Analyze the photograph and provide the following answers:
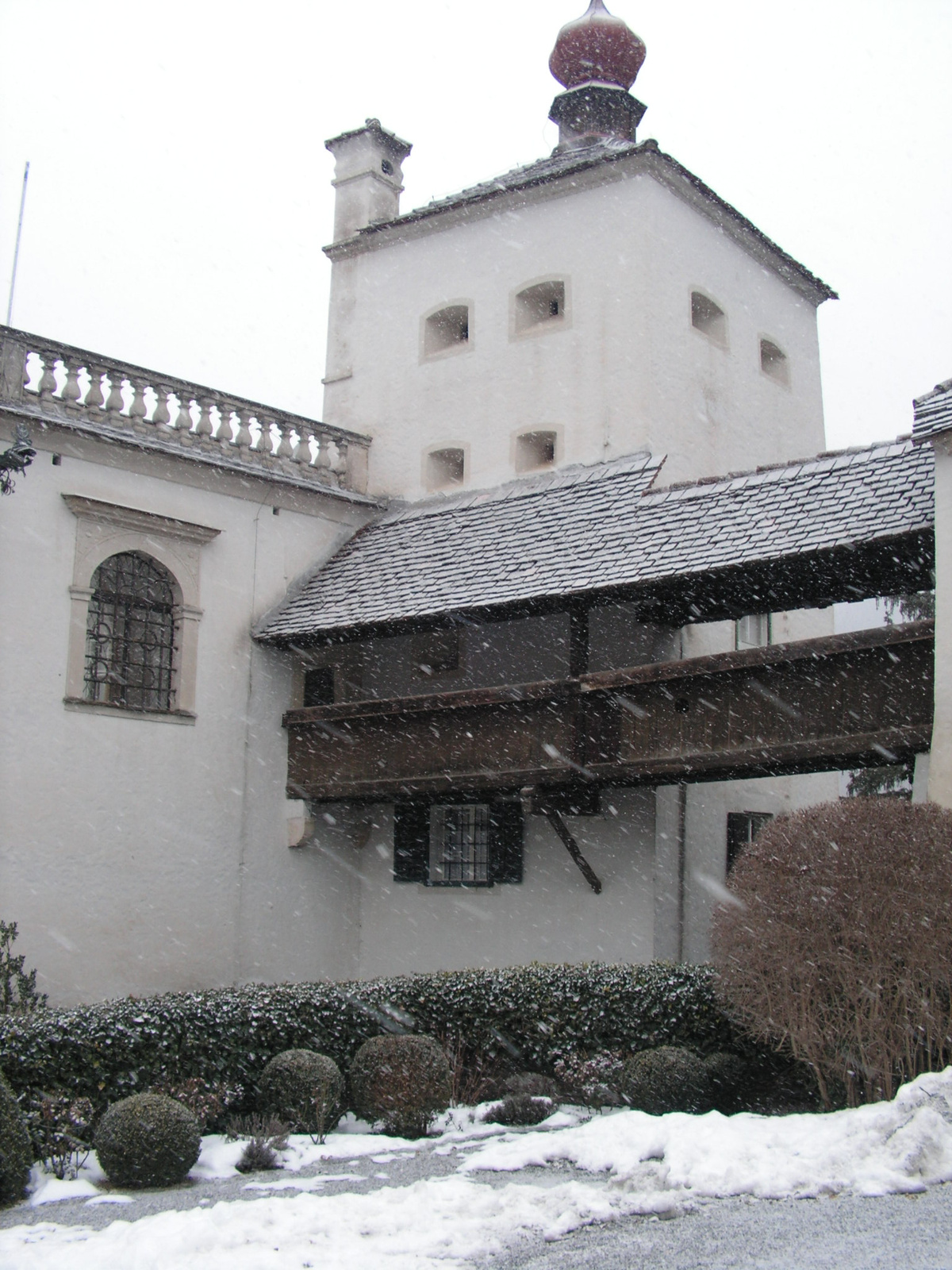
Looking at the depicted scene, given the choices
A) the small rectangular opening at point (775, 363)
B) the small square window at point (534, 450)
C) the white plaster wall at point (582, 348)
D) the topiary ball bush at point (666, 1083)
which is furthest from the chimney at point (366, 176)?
the topiary ball bush at point (666, 1083)

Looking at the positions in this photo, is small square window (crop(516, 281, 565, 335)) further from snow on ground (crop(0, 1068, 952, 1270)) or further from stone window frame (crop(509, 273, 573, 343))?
snow on ground (crop(0, 1068, 952, 1270))

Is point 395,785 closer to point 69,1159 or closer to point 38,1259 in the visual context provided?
point 69,1159

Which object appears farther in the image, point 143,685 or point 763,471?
point 143,685

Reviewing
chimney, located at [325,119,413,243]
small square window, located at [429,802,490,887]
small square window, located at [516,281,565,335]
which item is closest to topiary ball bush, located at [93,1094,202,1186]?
small square window, located at [429,802,490,887]

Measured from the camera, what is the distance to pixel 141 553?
15.2 metres

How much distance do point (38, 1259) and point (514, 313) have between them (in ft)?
45.6

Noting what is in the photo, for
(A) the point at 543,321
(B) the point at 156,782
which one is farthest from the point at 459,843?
(A) the point at 543,321

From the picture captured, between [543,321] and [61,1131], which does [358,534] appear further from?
[61,1131]

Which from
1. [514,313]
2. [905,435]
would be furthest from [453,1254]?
[514,313]

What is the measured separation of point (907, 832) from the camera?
378 inches

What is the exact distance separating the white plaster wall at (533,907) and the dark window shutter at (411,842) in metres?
0.18

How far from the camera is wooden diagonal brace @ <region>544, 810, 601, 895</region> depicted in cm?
1423

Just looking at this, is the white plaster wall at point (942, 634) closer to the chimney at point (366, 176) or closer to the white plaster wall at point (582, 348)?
the white plaster wall at point (582, 348)

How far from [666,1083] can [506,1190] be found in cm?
301
